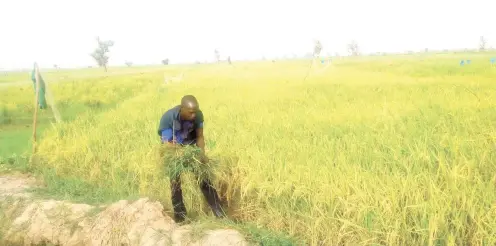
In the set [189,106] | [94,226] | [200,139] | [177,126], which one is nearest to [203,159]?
[200,139]

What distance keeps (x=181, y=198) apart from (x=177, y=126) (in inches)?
28.4

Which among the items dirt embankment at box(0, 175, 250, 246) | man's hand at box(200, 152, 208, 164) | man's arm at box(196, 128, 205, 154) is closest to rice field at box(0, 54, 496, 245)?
man's hand at box(200, 152, 208, 164)

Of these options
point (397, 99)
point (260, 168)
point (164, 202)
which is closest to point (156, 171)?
Answer: point (164, 202)

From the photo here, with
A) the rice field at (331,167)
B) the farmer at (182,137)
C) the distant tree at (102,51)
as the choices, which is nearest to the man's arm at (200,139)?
the farmer at (182,137)

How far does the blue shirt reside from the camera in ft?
11.7

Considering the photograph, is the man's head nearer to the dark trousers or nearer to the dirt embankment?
the dark trousers

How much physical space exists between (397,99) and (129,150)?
16.1ft

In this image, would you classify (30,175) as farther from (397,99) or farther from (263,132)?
(397,99)

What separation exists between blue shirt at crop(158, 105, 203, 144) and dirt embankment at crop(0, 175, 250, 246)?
2.24ft

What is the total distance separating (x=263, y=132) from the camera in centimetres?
525

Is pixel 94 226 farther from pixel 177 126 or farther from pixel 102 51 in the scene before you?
pixel 102 51

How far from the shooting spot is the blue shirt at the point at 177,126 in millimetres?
3555

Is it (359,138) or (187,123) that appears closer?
(187,123)

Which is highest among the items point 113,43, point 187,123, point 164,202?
point 113,43
